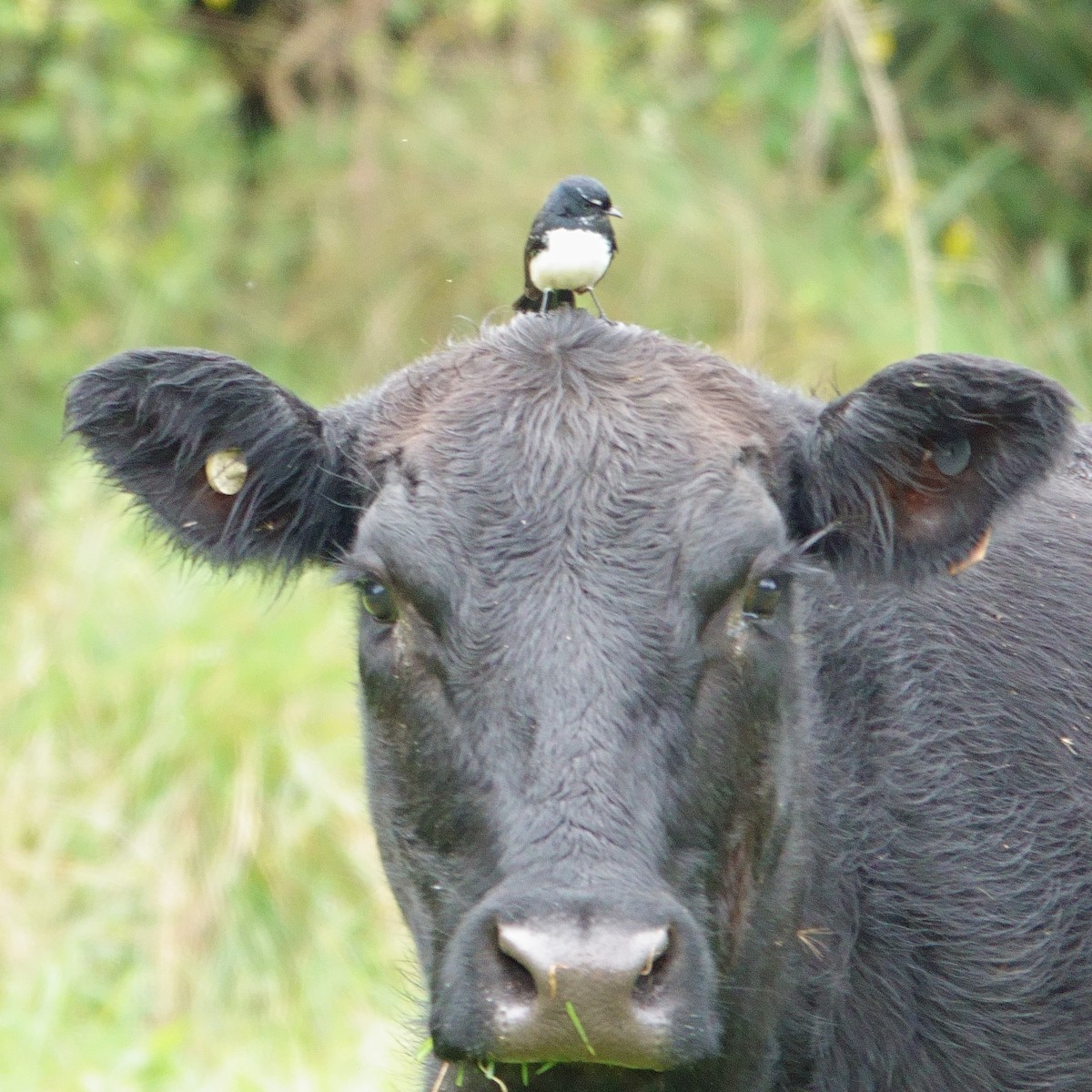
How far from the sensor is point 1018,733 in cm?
407

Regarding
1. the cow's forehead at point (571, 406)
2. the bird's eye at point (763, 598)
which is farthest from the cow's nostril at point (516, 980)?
the cow's forehead at point (571, 406)

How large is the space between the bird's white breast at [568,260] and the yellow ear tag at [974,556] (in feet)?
3.69

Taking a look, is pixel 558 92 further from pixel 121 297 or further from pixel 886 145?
pixel 886 145

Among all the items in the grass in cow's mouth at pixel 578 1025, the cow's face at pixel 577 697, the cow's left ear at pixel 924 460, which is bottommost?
the grass in cow's mouth at pixel 578 1025

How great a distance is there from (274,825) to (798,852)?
4.31 m

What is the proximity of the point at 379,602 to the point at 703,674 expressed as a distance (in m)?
0.66

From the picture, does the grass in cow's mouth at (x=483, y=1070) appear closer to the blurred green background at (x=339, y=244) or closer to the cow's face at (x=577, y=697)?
the cow's face at (x=577, y=697)

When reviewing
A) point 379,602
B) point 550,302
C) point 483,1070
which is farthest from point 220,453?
point 483,1070

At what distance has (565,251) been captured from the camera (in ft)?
14.7

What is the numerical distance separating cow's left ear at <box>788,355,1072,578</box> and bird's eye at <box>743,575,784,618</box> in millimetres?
353

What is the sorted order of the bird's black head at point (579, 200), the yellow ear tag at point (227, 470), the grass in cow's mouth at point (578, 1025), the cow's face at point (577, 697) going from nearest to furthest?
1. the grass in cow's mouth at point (578, 1025)
2. the cow's face at point (577, 697)
3. the yellow ear tag at point (227, 470)
4. the bird's black head at point (579, 200)

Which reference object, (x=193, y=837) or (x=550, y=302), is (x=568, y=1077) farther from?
(x=193, y=837)

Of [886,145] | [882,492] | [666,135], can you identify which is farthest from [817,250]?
[882,492]

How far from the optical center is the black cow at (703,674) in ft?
10.9
